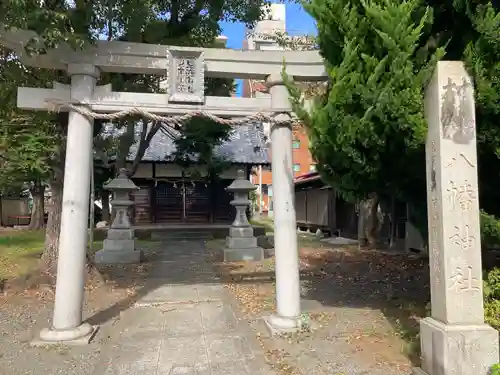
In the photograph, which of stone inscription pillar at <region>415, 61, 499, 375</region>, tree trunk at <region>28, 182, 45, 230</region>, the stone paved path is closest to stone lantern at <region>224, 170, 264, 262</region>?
the stone paved path

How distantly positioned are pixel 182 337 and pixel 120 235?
26.4 feet

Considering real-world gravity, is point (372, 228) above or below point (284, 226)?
below

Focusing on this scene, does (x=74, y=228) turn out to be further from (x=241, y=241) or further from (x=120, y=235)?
(x=241, y=241)

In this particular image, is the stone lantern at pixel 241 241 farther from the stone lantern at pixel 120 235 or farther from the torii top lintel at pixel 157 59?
the torii top lintel at pixel 157 59

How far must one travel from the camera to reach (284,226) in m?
6.18

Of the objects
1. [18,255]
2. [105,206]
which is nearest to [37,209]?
[105,206]

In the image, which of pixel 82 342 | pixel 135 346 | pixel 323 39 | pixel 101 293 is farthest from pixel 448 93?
pixel 101 293

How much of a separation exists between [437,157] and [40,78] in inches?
322

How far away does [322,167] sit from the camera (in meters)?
5.88

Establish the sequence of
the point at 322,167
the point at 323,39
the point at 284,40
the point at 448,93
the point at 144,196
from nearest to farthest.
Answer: the point at 448,93 → the point at 323,39 → the point at 322,167 → the point at 284,40 → the point at 144,196

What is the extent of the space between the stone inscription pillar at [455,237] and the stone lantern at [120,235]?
9.98 meters

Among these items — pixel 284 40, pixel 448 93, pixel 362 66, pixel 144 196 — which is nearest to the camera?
pixel 448 93

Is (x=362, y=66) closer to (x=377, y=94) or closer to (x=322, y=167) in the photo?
(x=377, y=94)

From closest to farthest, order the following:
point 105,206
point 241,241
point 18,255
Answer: point 241,241, point 18,255, point 105,206
